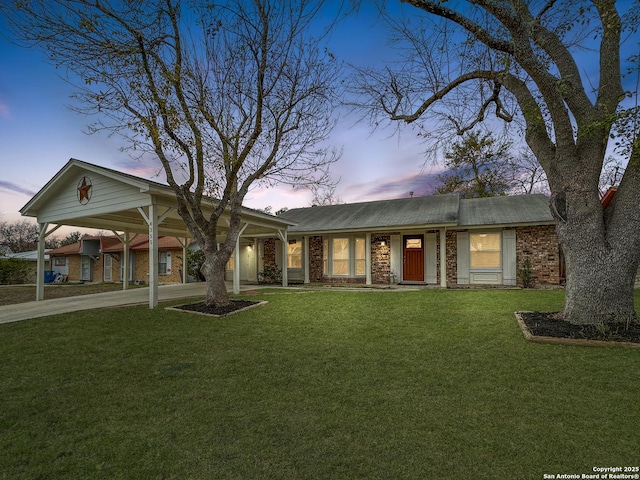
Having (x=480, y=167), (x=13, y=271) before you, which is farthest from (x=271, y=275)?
(x=480, y=167)

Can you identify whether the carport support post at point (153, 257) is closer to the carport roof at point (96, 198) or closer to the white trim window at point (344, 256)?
the carport roof at point (96, 198)

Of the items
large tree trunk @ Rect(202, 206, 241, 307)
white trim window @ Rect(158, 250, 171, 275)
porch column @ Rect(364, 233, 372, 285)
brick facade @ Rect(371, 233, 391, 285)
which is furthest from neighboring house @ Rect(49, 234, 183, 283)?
large tree trunk @ Rect(202, 206, 241, 307)

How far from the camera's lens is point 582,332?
5043 millimetres

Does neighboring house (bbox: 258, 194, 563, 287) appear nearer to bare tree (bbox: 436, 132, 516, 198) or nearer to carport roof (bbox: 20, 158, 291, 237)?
carport roof (bbox: 20, 158, 291, 237)

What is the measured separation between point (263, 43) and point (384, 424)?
305 inches

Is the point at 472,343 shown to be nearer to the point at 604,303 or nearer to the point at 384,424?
the point at 604,303

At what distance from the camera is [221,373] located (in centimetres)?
401

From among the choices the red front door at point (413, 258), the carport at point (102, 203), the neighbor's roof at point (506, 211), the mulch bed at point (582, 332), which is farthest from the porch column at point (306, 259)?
the mulch bed at point (582, 332)

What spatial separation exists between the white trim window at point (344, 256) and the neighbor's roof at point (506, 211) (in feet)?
14.0

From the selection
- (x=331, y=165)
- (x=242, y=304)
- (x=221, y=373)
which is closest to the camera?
(x=221, y=373)

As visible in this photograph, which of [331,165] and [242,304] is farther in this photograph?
[331,165]

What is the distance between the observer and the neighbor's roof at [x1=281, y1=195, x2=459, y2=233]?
1283cm

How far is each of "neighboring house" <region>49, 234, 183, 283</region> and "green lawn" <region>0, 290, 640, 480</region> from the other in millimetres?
14279

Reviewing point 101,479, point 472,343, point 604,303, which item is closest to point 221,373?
point 101,479
